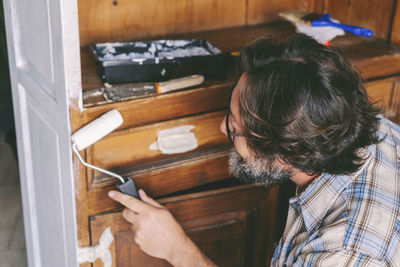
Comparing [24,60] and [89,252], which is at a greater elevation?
[24,60]

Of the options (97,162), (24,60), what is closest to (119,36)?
(24,60)

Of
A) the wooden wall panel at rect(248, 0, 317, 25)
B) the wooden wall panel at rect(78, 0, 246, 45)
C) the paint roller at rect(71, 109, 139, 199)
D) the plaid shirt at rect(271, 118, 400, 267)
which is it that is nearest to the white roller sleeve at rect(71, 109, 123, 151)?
the paint roller at rect(71, 109, 139, 199)

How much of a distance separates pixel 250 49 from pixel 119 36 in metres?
0.79

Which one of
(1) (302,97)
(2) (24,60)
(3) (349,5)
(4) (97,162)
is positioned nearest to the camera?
(1) (302,97)

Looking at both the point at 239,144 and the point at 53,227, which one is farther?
the point at 53,227

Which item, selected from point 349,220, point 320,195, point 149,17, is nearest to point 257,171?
point 320,195

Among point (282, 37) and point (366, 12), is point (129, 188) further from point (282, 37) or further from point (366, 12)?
point (366, 12)

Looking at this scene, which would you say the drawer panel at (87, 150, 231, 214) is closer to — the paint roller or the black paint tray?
the paint roller

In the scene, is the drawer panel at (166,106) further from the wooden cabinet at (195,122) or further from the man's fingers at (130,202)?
the man's fingers at (130,202)

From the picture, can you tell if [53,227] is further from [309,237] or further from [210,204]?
[309,237]

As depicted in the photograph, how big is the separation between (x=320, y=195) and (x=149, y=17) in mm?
1024

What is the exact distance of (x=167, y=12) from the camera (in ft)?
6.10

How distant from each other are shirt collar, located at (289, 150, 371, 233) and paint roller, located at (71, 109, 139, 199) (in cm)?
46

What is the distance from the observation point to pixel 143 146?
139 cm
